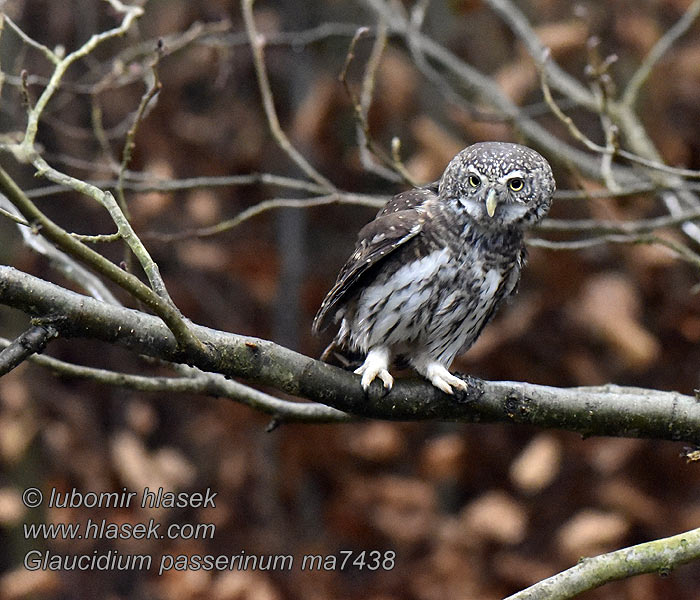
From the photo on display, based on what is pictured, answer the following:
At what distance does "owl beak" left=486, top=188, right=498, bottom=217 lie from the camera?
9.33 ft

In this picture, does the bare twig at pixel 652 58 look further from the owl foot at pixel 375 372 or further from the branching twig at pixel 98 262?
the branching twig at pixel 98 262

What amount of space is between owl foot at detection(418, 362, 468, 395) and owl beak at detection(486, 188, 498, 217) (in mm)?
509

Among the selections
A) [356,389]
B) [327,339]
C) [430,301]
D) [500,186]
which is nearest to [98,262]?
[356,389]

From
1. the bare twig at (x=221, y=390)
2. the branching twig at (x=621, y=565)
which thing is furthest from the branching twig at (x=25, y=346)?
the branching twig at (x=621, y=565)

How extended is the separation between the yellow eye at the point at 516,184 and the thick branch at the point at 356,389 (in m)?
0.66

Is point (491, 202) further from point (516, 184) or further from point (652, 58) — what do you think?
point (652, 58)

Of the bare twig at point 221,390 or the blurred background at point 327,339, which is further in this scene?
the blurred background at point 327,339

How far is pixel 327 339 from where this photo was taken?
4.61 meters

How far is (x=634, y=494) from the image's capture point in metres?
4.16

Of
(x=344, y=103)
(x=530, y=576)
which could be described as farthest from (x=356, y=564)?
(x=344, y=103)

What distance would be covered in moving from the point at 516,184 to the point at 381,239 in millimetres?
460

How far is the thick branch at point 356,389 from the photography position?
1.89 metres

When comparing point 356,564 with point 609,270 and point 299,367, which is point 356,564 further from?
point 299,367

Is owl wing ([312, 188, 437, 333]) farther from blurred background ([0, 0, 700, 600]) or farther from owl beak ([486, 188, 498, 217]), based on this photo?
blurred background ([0, 0, 700, 600])
